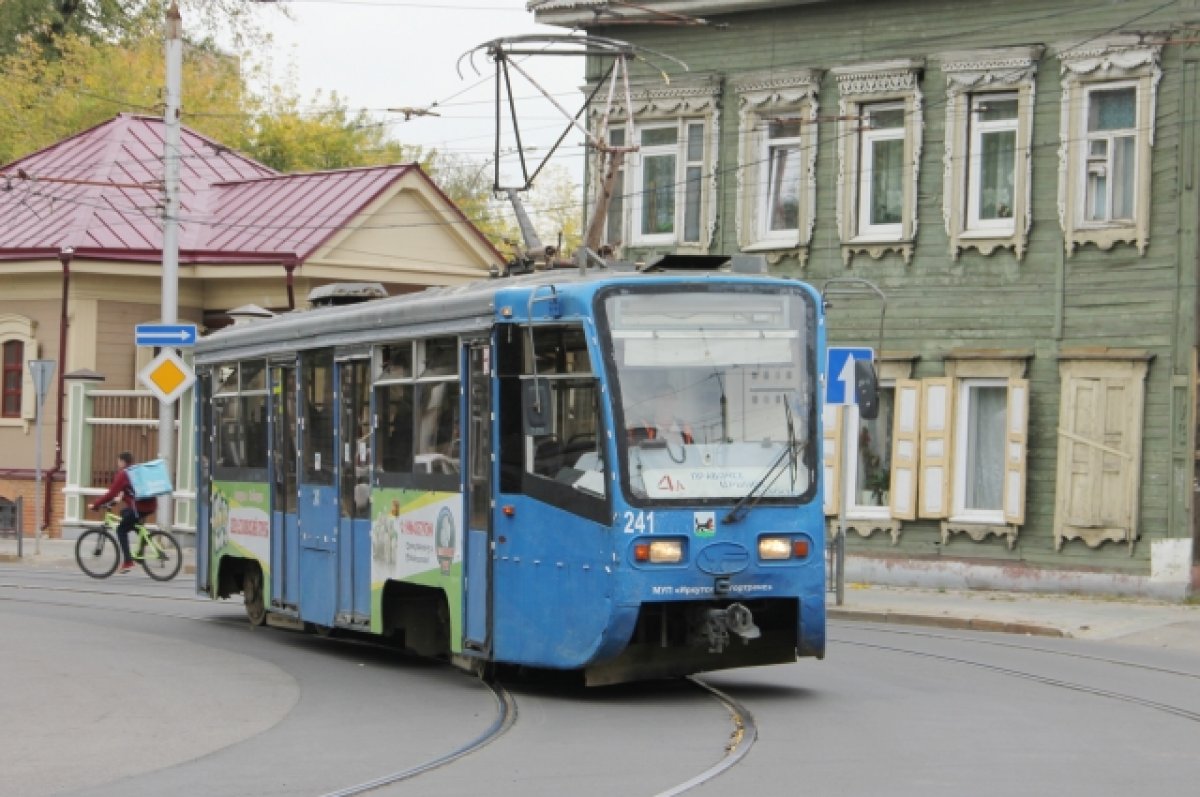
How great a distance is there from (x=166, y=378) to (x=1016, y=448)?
38.4 feet

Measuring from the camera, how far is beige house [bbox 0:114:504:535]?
39.8 m

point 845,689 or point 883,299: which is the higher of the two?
point 883,299

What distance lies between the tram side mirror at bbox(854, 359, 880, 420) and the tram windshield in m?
2.55

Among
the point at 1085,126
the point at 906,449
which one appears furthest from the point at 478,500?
the point at 906,449

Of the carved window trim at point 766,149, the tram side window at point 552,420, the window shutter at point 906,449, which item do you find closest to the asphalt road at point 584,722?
the tram side window at point 552,420

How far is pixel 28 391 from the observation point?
40406mm

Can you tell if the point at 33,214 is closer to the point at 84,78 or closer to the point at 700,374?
the point at 84,78

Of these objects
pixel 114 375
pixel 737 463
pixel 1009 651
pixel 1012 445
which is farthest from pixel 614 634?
pixel 114 375

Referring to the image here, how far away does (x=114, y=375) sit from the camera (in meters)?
40.2

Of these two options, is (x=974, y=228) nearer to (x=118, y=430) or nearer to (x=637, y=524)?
(x=118, y=430)

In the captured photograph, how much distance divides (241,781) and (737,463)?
14.5 feet

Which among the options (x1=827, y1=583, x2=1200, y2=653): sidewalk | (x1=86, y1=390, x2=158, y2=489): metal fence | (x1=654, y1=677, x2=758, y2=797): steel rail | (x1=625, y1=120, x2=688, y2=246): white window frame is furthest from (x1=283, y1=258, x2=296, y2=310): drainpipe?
(x1=654, y1=677, x2=758, y2=797): steel rail

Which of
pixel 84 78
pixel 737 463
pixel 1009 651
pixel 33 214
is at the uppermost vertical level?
pixel 84 78

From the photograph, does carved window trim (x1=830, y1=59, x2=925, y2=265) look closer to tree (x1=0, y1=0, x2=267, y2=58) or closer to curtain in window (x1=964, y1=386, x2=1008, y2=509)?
curtain in window (x1=964, y1=386, x2=1008, y2=509)
